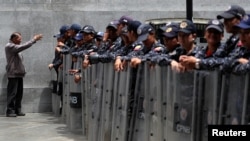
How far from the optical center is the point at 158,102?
215 inches

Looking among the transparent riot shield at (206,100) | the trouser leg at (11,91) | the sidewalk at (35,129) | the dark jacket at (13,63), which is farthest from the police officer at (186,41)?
the trouser leg at (11,91)

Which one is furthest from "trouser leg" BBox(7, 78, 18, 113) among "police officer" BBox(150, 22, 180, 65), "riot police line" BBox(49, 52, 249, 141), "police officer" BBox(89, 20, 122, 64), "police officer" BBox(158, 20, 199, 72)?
"police officer" BBox(158, 20, 199, 72)

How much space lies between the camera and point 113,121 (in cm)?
700

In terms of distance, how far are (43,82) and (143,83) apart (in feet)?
26.9

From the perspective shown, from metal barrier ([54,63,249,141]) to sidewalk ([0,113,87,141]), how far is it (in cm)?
146

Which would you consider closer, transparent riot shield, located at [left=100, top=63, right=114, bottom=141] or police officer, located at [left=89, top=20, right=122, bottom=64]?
transparent riot shield, located at [left=100, top=63, right=114, bottom=141]

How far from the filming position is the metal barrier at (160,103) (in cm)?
406

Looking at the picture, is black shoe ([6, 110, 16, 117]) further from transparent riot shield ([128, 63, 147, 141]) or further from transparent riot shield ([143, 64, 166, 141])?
transparent riot shield ([143, 64, 166, 141])

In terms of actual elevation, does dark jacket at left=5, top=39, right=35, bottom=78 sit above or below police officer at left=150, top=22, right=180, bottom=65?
below

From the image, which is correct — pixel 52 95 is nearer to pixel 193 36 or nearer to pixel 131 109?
pixel 131 109

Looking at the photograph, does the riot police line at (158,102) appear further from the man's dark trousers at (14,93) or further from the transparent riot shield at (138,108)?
the man's dark trousers at (14,93)

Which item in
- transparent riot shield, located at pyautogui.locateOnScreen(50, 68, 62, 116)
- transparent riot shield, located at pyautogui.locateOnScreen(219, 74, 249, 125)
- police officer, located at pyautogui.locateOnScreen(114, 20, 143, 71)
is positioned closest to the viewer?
transparent riot shield, located at pyautogui.locateOnScreen(219, 74, 249, 125)

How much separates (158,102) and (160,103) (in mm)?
65

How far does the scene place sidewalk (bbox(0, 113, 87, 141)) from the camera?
9.69m
